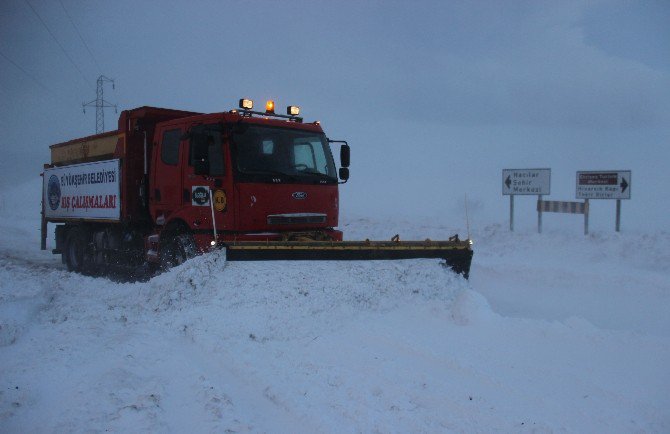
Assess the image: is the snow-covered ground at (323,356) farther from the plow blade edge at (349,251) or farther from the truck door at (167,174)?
the truck door at (167,174)

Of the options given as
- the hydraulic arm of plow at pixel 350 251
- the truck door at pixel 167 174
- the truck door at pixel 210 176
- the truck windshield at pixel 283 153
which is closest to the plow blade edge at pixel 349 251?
the hydraulic arm of plow at pixel 350 251

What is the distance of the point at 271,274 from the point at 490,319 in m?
2.52

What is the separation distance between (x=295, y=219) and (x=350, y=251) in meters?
1.66

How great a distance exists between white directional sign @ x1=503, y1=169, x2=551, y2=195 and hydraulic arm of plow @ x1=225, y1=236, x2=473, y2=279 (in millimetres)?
12760

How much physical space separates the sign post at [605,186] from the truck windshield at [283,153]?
11126 millimetres

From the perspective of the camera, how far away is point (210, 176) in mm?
8266

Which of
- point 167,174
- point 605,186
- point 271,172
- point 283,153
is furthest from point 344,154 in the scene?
point 605,186

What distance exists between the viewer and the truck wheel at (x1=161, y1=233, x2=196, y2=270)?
336 inches

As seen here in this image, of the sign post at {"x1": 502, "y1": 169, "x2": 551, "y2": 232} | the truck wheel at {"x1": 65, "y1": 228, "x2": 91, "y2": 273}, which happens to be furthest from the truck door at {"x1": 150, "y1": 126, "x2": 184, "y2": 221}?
the sign post at {"x1": 502, "y1": 169, "x2": 551, "y2": 232}

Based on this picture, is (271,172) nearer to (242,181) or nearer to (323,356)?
(242,181)

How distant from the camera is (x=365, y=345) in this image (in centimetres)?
568

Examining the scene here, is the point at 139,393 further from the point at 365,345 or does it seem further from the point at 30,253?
the point at 30,253

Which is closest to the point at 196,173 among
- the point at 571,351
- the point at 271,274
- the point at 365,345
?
the point at 271,274

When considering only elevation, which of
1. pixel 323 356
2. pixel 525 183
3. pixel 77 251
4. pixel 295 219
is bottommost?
pixel 323 356
